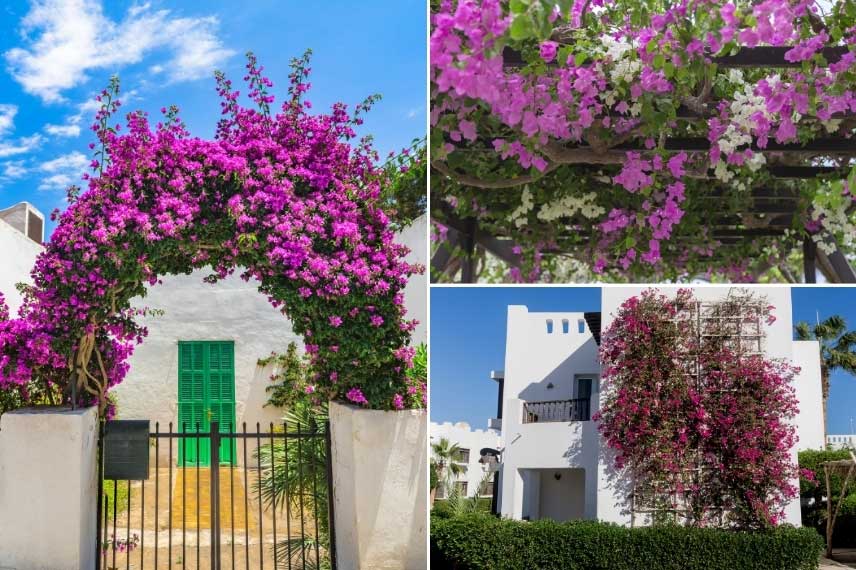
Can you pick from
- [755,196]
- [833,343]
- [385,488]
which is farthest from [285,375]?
[833,343]

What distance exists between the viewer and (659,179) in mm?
5355

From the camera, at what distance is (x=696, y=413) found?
28.5 ft

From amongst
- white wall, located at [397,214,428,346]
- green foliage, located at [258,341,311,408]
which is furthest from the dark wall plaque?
green foliage, located at [258,341,311,408]

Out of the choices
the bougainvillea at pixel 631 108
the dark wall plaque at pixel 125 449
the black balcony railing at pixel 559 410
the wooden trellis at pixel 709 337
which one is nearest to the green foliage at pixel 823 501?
the black balcony railing at pixel 559 410

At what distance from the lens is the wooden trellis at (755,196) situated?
4059 mm

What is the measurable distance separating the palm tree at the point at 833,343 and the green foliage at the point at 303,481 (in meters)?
16.9

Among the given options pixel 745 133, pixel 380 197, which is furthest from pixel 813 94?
pixel 380 197

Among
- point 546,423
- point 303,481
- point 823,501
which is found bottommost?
point 823,501

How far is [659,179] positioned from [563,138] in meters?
1.15

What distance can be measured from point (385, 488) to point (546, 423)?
373cm

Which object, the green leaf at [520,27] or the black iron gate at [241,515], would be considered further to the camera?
the black iron gate at [241,515]

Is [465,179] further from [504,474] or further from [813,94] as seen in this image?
[504,474]

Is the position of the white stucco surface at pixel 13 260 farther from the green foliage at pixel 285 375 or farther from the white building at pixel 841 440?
the white building at pixel 841 440

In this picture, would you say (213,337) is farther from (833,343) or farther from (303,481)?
(833,343)
